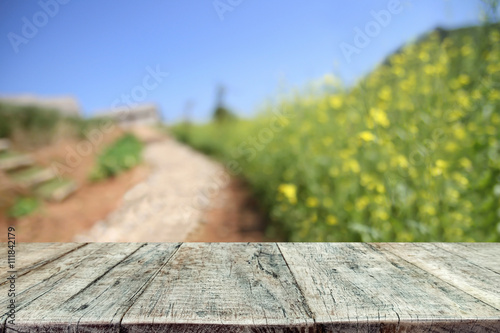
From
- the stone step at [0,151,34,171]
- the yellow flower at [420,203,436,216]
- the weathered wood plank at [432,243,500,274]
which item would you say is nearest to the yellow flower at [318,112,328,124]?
the yellow flower at [420,203,436,216]

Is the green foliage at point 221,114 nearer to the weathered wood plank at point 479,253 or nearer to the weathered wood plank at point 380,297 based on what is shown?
the weathered wood plank at point 479,253

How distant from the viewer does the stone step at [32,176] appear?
531cm

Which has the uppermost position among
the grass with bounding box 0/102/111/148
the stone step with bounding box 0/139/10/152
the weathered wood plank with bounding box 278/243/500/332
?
the grass with bounding box 0/102/111/148

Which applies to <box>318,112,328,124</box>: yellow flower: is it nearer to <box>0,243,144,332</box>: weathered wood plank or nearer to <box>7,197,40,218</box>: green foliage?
<box>0,243,144,332</box>: weathered wood plank

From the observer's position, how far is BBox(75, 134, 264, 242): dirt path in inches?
154

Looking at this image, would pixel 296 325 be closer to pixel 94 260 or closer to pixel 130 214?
pixel 94 260

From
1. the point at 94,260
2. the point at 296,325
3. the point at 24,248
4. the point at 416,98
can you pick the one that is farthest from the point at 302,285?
the point at 416,98

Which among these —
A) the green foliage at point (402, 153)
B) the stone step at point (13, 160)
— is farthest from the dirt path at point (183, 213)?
the stone step at point (13, 160)

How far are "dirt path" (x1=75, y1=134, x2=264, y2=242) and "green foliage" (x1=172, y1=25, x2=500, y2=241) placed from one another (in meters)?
0.53

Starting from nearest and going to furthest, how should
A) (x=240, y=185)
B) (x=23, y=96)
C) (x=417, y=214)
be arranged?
(x=417, y=214) → (x=240, y=185) → (x=23, y=96)

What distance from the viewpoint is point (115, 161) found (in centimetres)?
659

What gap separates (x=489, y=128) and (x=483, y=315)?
1.63m

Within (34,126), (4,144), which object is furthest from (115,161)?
(34,126)

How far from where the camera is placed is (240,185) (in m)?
6.15
